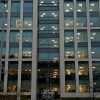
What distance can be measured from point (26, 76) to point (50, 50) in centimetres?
841

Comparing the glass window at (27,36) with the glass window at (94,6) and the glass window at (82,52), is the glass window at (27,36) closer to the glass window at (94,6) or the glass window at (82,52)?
the glass window at (82,52)

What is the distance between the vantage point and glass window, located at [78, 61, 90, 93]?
6781cm

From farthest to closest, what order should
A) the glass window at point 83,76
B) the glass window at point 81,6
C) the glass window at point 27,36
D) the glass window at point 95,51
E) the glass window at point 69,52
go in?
the glass window at point 81,6
the glass window at point 27,36
the glass window at point 69,52
the glass window at point 95,51
the glass window at point 83,76

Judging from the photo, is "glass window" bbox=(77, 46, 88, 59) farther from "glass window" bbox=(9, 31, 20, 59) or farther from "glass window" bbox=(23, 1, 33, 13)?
"glass window" bbox=(23, 1, 33, 13)

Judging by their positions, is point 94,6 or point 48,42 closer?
point 48,42

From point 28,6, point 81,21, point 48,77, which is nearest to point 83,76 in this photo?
point 48,77

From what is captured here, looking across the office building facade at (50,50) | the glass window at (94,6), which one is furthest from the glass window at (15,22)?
the glass window at (94,6)

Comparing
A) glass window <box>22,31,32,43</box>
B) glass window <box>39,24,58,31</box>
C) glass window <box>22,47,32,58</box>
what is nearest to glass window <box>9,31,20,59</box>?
glass window <box>22,31,32,43</box>

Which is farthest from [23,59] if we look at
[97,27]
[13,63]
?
[97,27]

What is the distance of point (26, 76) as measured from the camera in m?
69.5

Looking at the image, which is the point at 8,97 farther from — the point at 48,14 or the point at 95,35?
the point at 95,35

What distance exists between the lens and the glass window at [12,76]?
68562 mm

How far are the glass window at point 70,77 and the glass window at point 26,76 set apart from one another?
8433 millimetres

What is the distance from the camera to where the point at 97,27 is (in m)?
72.4
